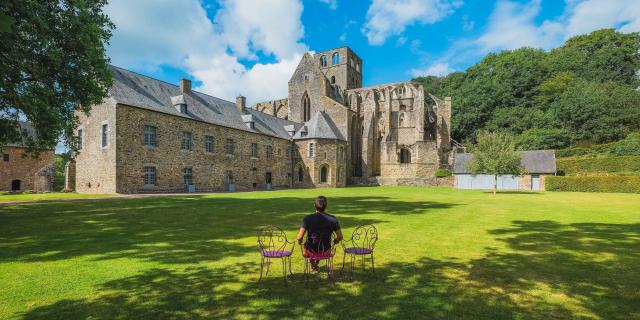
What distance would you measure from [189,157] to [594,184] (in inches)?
1477

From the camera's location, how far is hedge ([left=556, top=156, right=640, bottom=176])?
3178cm

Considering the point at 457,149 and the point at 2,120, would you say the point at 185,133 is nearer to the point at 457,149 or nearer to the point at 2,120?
the point at 2,120

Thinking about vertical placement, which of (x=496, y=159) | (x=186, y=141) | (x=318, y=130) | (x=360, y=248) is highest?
(x=318, y=130)

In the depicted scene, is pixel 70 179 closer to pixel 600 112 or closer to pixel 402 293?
pixel 402 293

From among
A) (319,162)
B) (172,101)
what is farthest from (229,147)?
(319,162)

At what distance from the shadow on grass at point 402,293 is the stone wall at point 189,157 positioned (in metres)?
19.6

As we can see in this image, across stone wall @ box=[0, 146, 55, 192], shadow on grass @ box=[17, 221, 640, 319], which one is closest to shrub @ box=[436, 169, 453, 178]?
shadow on grass @ box=[17, 221, 640, 319]

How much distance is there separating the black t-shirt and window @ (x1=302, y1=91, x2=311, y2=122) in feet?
129

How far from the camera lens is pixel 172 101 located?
A: 2591cm

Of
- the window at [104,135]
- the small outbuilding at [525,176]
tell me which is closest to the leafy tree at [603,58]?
the small outbuilding at [525,176]

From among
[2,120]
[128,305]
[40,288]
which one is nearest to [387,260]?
[128,305]

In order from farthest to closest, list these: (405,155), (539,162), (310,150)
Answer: (405,155), (310,150), (539,162)

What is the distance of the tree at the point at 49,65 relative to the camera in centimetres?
1012

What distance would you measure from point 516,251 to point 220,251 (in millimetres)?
6688
